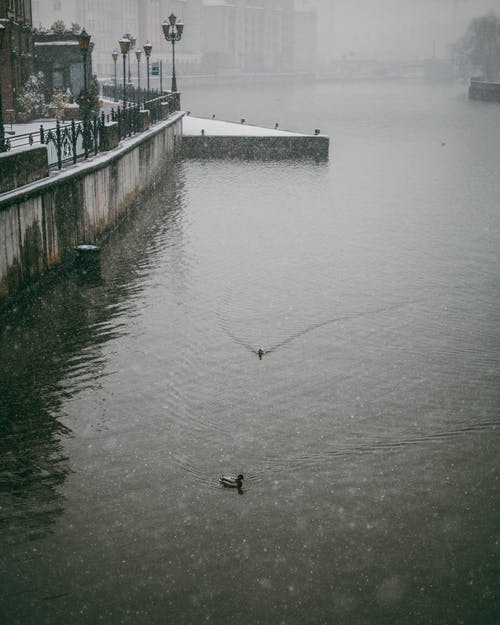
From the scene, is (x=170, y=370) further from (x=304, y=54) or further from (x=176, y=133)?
(x=304, y=54)

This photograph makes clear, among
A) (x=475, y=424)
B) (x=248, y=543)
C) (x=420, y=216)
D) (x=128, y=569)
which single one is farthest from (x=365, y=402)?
(x=420, y=216)

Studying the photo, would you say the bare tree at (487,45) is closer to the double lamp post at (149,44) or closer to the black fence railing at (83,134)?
the double lamp post at (149,44)

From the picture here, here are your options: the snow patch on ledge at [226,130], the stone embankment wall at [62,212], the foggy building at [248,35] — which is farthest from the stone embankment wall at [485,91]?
the stone embankment wall at [62,212]

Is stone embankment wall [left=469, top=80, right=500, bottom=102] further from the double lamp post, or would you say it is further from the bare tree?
the double lamp post

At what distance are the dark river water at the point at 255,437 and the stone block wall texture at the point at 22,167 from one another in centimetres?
209

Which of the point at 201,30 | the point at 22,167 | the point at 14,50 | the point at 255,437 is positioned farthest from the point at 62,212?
the point at 201,30

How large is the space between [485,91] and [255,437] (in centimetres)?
9254

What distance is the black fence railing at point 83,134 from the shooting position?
16.9 meters

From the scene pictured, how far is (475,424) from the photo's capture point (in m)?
10.6

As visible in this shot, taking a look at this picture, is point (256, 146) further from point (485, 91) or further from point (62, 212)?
point (485, 91)

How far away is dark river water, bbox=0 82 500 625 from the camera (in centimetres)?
739

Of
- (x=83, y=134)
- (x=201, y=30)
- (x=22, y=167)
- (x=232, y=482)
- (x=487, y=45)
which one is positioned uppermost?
(x=201, y=30)

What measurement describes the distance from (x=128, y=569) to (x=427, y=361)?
664cm

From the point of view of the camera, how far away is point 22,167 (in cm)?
1459
